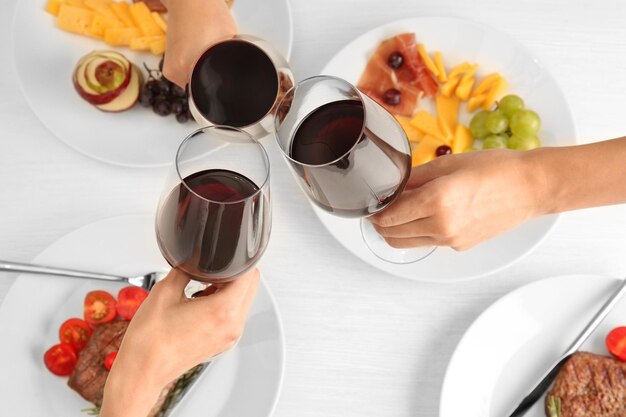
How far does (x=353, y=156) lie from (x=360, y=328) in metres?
0.52

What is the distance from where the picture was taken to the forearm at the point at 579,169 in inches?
41.1

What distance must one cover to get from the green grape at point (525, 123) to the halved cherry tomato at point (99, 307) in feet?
2.62

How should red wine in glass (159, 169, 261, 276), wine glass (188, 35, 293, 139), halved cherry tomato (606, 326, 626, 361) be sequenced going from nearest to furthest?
red wine in glass (159, 169, 261, 276)
wine glass (188, 35, 293, 139)
halved cherry tomato (606, 326, 626, 361)

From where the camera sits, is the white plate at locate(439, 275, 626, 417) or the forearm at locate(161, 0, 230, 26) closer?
the forearm at locate(161, 0, 230, 26)

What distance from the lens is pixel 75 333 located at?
4.03 ft

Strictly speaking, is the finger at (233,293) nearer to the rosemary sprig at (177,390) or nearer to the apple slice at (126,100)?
the rosemary sprig at (177,390)

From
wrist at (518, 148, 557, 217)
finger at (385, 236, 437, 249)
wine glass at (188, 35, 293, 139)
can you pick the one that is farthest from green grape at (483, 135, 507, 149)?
wine glass at (188, 35, 293, 139)

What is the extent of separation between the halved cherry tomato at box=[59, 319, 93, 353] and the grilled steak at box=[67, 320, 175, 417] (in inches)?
0.6

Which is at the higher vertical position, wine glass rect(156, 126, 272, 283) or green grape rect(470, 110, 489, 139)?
wine glass rect(156, 126, 272, 283)

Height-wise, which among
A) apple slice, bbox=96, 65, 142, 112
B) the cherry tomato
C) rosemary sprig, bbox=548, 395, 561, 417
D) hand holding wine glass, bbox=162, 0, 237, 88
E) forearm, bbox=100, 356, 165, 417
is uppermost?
hand holding wine glass, bbox=162, 0, 237, 88

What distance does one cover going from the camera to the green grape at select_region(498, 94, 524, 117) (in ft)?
4.27

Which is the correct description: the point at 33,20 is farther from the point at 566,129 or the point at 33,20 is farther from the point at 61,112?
the point at 566,129

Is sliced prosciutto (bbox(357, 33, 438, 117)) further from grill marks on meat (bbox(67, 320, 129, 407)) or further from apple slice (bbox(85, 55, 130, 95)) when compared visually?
grill marks on meat (bbox(67, 320, 129, 407))

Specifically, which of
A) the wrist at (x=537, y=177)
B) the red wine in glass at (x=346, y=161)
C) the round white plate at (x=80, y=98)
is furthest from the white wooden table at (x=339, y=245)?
the red wine in glass at (x=346, y=161)
